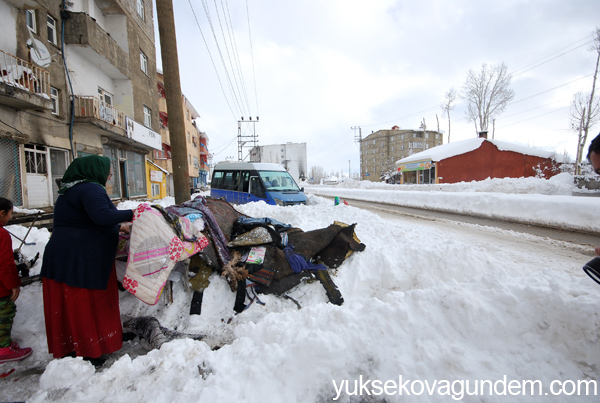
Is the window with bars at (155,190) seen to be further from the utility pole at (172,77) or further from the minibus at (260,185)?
the utility pole at (172,77)

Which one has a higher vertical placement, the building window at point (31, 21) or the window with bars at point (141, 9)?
the window with bars at point (141, 9)

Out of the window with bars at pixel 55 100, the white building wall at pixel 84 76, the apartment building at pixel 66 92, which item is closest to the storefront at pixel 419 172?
the apartment building at pixel 66 92

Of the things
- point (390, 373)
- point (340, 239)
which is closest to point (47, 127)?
point (340, 239)

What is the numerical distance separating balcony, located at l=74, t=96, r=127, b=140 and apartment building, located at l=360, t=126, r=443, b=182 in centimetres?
5674

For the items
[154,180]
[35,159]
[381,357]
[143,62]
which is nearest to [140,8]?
[143,62]

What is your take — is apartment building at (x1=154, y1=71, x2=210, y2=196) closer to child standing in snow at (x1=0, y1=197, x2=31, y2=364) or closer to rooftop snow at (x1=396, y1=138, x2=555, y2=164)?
child standing in snow at (x1=0, y1=197, x2=31, y2=364)

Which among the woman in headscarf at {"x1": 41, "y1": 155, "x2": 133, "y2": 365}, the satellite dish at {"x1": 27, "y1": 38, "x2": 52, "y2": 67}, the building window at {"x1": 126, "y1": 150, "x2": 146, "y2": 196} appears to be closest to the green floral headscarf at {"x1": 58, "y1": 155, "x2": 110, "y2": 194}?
the woman in headscarf at {"x1": 41, "y1": 155, "x2": 133, "y2": 365}

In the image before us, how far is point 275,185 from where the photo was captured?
10227mm

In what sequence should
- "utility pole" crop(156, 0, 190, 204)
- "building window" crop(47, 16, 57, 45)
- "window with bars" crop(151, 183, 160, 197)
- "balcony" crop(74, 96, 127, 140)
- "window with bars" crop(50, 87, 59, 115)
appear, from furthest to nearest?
"window with bars" crop(151, 183, 160, 197) < "balcony" crop(74, 96, 127, 140) < "building window" crop(47, 16, 57, 45) < "window with bars" crop(50, 87, 59, 115) < "utility pole" crop(156, 0, 190, 204)

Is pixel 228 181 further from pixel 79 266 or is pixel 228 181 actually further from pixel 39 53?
pixel 79 266

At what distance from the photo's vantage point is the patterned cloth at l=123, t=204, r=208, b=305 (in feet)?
8.42

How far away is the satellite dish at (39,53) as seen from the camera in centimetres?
962

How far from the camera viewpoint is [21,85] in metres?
8.69

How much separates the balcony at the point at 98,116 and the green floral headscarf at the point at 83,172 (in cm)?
1284
